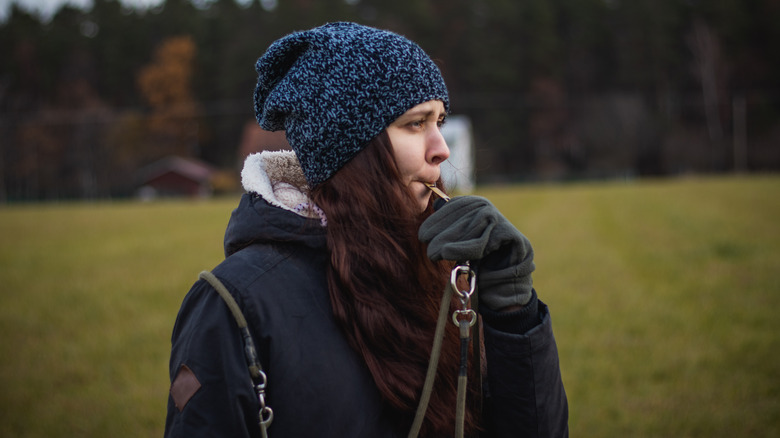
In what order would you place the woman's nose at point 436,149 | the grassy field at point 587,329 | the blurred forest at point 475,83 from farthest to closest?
the blurred forest at point 475,83, the grassy field at point 587,329, the woman's nose at point 436,149

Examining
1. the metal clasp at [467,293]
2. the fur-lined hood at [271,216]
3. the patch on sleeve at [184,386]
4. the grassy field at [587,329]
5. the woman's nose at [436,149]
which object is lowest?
the grassy field at [587,329]

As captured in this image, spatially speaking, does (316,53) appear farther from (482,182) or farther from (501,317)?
(482,182)

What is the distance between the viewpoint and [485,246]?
A: 4.48ft

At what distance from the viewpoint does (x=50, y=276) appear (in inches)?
395

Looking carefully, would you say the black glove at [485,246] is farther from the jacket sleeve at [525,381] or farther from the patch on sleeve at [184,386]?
the patch on sleeve at [184,386]

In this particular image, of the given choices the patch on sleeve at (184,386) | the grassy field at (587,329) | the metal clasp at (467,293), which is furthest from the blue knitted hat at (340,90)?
the grassy field at (587,329)

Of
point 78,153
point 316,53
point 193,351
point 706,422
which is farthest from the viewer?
point 78,153

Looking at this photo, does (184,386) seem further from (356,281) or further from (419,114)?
(419,114)

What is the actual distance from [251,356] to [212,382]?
0.34 feet

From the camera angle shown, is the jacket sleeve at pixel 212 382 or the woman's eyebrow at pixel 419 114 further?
the woman's eyebrow at pixel 419 114

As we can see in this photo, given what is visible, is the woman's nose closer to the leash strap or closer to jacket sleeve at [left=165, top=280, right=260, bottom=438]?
the leash strap

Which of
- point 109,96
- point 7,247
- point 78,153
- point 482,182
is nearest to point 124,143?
point 78,153

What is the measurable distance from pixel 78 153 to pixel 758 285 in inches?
2494

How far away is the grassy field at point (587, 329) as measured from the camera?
4320 mm
